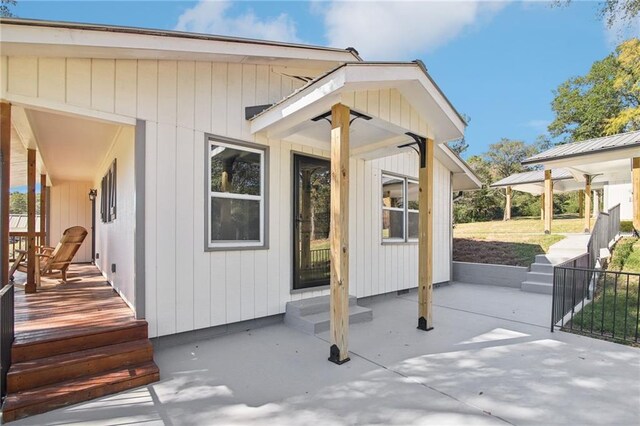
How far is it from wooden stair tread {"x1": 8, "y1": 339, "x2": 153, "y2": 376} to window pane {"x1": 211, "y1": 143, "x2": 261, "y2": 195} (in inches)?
82.2

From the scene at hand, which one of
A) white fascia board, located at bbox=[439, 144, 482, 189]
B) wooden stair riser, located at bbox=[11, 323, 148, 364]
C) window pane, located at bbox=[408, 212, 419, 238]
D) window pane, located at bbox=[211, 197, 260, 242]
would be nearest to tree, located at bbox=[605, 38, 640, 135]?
white fascia board, located at bbox=[439, 144, 482, 189]

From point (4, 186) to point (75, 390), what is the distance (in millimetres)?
2055

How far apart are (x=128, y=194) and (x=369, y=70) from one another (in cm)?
364

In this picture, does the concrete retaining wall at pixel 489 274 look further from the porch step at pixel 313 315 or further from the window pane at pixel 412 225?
the porch step at pixel 313 315

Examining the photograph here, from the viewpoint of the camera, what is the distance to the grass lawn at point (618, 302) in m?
4.45

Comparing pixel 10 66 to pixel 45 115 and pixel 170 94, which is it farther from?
pixel 170 94

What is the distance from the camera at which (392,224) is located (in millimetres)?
7402

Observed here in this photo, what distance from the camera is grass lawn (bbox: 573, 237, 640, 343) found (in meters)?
4.45

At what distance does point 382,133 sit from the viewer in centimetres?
491

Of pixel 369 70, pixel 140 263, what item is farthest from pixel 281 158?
pixel 140 263

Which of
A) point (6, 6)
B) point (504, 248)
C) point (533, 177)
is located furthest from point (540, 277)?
point (6, 6)

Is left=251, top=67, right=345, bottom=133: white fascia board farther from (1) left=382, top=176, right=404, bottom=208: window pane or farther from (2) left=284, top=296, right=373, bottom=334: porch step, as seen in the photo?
(1) left=382, top=176, right=404, bottom=208: window pane

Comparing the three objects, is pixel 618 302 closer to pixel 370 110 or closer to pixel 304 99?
pixel 370 110

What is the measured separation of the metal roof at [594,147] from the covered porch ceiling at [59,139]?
1119cm
